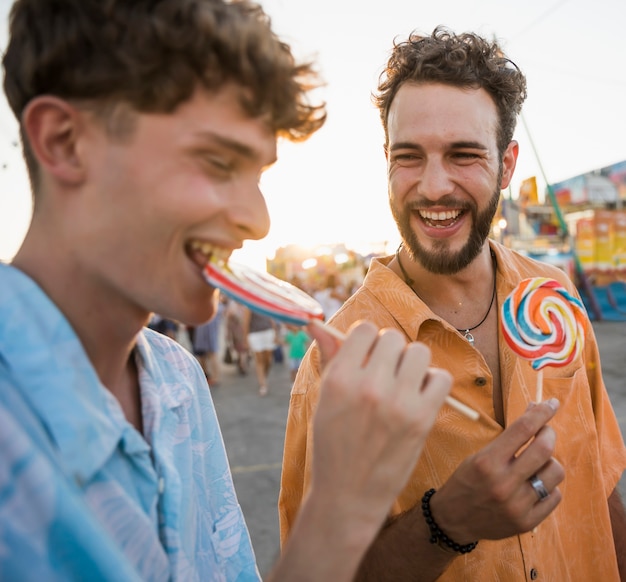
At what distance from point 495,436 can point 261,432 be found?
4968 mm

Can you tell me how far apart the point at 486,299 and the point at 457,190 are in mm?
532

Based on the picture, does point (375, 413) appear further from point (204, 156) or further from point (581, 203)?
point (581, 203)

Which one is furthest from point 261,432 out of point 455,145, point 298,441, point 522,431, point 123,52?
point 123,52

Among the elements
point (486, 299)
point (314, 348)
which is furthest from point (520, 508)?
point (486, 299)

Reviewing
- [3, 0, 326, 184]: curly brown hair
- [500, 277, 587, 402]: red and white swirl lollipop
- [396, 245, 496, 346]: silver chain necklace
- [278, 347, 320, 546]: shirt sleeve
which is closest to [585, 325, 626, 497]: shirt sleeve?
[500, 277, 587, 402]: red and white swirl lollipop

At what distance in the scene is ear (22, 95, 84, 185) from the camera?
101 centimetres

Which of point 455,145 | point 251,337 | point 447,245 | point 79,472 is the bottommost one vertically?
point 251,337

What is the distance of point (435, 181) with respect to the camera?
1927mm

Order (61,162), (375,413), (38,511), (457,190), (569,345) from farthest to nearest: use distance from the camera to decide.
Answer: (457,190), (569,345), (61,162), (375,413), (38,511)

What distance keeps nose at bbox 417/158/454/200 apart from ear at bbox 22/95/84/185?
1.38 m

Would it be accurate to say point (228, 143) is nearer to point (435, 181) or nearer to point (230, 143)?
point (230, 143)

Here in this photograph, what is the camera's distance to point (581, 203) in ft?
60.3

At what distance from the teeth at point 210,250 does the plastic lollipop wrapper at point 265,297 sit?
0.01 meters

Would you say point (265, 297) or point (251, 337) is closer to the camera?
point (265, 297)
